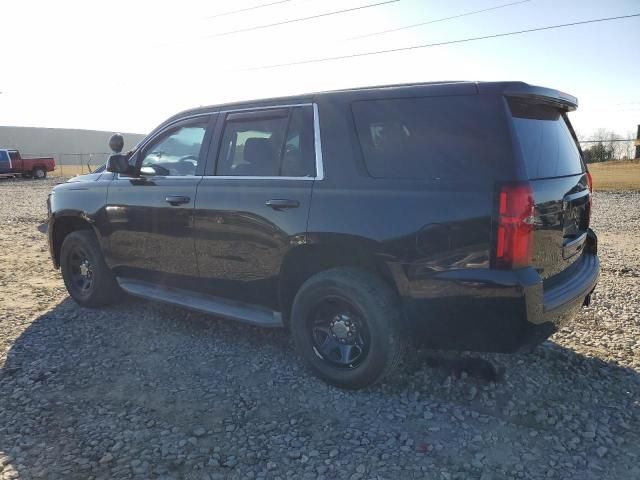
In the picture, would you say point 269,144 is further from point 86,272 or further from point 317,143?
point 86,272

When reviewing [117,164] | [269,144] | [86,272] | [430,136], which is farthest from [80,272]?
[430,136]

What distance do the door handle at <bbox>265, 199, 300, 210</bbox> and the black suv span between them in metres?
0.01

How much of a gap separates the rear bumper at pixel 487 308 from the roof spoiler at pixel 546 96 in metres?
1.00

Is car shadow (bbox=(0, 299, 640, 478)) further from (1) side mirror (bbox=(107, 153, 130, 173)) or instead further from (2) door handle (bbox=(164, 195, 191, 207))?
(1) side mirror (bbox=(107, 153, 130, 173))

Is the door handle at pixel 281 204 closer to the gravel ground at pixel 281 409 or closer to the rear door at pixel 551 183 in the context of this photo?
the gravel ground at pixel 281 409

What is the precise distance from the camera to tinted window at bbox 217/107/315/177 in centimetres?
348

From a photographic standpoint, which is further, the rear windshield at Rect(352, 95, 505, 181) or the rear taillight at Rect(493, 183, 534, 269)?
the rear windshield at Rect(352, 95, 505, 181)

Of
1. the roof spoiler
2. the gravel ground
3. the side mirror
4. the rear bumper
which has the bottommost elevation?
the gravel ground

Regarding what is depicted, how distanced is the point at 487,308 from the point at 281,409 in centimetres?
140

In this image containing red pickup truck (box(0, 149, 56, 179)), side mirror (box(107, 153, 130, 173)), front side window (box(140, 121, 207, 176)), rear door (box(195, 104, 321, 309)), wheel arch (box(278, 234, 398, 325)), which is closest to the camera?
wheel arch (box(278, 234, 398, 325))

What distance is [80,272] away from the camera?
5.14 metres

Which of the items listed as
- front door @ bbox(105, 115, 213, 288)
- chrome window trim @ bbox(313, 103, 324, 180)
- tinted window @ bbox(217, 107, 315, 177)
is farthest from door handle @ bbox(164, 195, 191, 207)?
chrome window trim @ bbox(313, 103, 324, 180)

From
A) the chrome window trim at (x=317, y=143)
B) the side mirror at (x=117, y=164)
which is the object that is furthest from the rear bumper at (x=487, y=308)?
the side mirror at (x=117, y=164)

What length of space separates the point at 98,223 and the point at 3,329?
1.24 m
